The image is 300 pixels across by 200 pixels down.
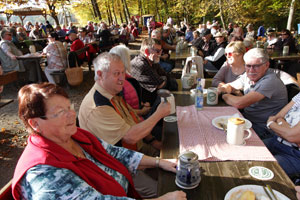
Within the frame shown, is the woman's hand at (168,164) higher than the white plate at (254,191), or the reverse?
the white plate at (254,191)

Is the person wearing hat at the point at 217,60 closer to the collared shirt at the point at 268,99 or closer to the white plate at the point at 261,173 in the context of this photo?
the collared shirt at the point at 268,99

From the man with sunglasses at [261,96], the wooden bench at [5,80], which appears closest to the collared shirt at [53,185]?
the man with sunglasses at [261,96]

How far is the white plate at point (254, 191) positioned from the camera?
3.68 ft

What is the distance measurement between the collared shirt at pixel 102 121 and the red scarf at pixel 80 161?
0.29 meters

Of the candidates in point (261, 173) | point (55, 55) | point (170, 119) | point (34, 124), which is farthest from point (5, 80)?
point (261, 173)

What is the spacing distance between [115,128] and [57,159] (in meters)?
0.75

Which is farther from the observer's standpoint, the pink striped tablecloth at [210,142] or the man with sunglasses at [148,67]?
the man with sunglasses at [148,67]

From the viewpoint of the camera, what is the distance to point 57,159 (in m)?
1.07

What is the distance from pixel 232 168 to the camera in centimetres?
136

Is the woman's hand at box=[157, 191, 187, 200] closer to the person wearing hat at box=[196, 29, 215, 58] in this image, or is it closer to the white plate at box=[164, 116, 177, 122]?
the white plate at box=[164, 116, 177, 122]

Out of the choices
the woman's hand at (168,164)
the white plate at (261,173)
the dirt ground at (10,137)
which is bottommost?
the dirt ground at (10,137)

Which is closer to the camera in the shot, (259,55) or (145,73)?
(259,55)

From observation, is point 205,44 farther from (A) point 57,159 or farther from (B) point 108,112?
(A) point 57,159

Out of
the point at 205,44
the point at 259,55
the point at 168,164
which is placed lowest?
the point at 168,164
